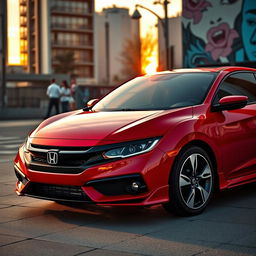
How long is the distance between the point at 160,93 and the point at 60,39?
9135 cm

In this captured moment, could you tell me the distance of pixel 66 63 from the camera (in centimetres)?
9406

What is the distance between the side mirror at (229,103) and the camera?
638cm

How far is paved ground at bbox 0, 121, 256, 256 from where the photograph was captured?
4.74m

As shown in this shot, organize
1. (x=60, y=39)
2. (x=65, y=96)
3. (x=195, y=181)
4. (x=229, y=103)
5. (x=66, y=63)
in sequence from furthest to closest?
(x=60, y=39) < (x=66, y=63) < (x=65, y=96) < (x=229, y=103) < (x=195, y=181)

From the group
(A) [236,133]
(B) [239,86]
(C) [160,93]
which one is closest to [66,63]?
(B) [239,86]

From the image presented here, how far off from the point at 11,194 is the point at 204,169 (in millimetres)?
2522

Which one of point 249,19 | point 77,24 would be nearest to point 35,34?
point 77,24

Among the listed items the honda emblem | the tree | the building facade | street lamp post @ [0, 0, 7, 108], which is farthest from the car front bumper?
the tree

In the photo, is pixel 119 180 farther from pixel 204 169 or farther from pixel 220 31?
pixel 220 31

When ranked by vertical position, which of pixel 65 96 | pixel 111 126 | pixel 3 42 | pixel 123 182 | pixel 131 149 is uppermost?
pixel 3 42

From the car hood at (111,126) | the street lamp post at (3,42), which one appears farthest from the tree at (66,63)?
the car hood at (111,126)

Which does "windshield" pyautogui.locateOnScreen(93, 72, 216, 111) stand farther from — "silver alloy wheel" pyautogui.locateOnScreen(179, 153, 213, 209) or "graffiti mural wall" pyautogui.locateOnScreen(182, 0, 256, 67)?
"graffiti mural wall" pyautogui.locateOnScreen(182, 0, 256, 67)

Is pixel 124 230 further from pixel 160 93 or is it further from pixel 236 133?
pixel 160 93

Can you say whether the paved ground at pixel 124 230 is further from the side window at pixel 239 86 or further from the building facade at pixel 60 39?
the building facade at pixel 60 39
